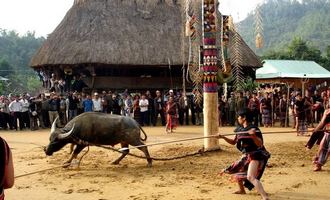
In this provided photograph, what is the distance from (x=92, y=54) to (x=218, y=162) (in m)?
12.7

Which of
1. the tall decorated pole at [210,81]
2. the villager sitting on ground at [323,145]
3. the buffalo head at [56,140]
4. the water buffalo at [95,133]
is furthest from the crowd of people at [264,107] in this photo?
the buffalo head at [56,140]

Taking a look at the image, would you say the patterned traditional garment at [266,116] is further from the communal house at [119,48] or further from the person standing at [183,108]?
the communal house at [119,48]

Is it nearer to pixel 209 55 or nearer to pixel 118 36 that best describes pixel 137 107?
pixel 118 36

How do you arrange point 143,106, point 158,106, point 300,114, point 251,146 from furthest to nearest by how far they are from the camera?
point 158,106 < point 143,106 < point 300,114 < point 251,146

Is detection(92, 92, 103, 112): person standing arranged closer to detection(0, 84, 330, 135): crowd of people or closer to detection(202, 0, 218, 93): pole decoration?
detection(0, 84, 330, 135): crowd of people

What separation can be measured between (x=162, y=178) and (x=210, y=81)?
137 inches

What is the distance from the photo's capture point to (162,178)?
8164mm

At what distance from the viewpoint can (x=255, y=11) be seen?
938cm

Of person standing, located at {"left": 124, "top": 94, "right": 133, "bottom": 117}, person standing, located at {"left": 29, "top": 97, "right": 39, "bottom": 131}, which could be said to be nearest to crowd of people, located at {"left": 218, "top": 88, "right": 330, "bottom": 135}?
person standing, located at {"left": 124, "top": 94, "right": 133, "bottom": 117}

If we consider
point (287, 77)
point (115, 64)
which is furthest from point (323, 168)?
point (287, 77)

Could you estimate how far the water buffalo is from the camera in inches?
362

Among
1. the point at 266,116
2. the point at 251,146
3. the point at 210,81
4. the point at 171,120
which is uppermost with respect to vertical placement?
the point at 210,81

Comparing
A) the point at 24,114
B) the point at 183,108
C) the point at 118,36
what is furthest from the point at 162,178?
the point at 118,36

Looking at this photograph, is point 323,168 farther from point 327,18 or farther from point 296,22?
point 327,18
